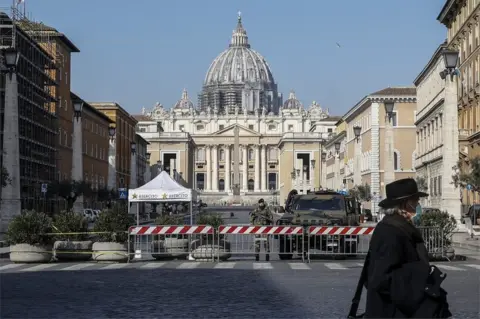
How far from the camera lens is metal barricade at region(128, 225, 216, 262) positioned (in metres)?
25.7

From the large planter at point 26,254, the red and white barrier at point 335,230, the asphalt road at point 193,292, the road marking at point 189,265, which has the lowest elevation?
the asphalt road at point 193,292

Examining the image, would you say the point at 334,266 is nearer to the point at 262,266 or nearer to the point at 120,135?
the point at 262,266

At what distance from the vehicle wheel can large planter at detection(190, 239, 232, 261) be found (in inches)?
52.5

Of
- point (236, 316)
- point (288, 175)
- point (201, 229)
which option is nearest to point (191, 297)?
point (236, 316)

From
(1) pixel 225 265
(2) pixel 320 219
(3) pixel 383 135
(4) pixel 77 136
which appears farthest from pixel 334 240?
(3) pixel 383 135

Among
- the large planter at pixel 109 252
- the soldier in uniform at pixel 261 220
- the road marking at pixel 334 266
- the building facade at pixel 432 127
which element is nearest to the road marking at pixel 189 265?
the large planter at pixel 109 252

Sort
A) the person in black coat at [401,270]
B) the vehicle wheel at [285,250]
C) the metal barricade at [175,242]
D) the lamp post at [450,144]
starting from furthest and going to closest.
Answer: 1. the lamp post at [450,144]
2. the vehicle wheel at [285,250]
3. the metal barricade at [175,242]
4. the person in black coat at [401,270]

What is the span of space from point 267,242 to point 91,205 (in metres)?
67.3

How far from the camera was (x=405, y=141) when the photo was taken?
98.6m

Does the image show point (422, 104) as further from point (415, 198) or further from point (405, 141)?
point (415, 198)

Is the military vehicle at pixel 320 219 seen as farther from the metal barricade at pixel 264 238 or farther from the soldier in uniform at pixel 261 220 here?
the soldier in uniform at pixel 261 220

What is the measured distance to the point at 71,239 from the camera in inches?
1057

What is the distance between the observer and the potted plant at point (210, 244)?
26.3m

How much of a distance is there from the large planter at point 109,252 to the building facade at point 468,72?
3335 centimetres
